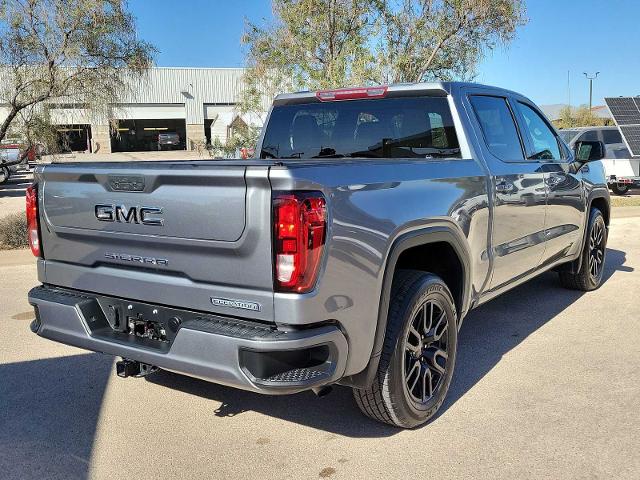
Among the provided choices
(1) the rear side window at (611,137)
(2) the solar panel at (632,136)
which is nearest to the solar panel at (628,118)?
(2) the solar panel at (632,136)

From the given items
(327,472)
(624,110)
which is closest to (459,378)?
(327,472)

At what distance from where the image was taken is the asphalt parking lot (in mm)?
3217

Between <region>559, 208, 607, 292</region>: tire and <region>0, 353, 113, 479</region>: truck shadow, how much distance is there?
465cm

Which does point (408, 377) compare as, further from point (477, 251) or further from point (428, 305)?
point (477, 251)

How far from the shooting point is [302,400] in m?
→ 4.06

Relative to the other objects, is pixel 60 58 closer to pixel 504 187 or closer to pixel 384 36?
pixel 384 36

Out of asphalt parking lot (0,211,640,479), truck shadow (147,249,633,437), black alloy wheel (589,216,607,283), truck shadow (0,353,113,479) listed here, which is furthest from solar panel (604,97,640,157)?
truck shadow (0,353,113,479)

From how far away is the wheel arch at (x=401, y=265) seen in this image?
10.4ft

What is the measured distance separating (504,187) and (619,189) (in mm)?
14675

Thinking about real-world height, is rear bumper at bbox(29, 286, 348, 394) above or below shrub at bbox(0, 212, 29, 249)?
above

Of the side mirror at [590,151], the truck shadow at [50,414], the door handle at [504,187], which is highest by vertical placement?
the side mirror at [590,151]

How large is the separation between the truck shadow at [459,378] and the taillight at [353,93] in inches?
80.8

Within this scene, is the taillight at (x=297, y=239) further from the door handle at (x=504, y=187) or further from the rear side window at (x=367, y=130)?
the door handle at (x=504, y=187)

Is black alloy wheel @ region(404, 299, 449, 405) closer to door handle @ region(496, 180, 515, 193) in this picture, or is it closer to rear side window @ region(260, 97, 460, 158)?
door handle @ region(496, 180, 515, 193)
